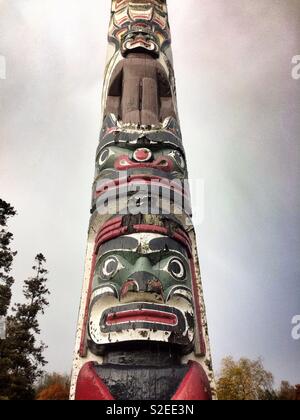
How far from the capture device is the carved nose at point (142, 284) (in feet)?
11.6

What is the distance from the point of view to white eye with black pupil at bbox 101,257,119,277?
3902mm

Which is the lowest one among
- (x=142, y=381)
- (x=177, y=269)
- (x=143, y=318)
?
(x=142, y=381)

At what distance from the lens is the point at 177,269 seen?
4.00 m

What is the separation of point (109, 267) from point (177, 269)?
691mm

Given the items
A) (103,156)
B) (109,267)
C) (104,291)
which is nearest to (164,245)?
(109,267)

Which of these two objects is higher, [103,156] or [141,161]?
[103,156]

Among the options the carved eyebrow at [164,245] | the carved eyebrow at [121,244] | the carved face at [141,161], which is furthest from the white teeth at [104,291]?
the carved face at [141,161]

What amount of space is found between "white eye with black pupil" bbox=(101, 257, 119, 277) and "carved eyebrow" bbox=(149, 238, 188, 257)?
1.32ft

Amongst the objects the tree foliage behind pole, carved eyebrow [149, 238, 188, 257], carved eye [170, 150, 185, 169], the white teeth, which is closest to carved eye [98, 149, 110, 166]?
carved eye [170, 150, 185, 169]

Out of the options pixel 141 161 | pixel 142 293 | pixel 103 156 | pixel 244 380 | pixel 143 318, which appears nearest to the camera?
pixel 143 318

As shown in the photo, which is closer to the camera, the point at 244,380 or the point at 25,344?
the point at 25,344

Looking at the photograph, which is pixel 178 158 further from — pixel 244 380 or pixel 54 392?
pixel 244 380

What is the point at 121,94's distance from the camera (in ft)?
22.4

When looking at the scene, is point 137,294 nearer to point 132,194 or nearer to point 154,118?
point 132,194
